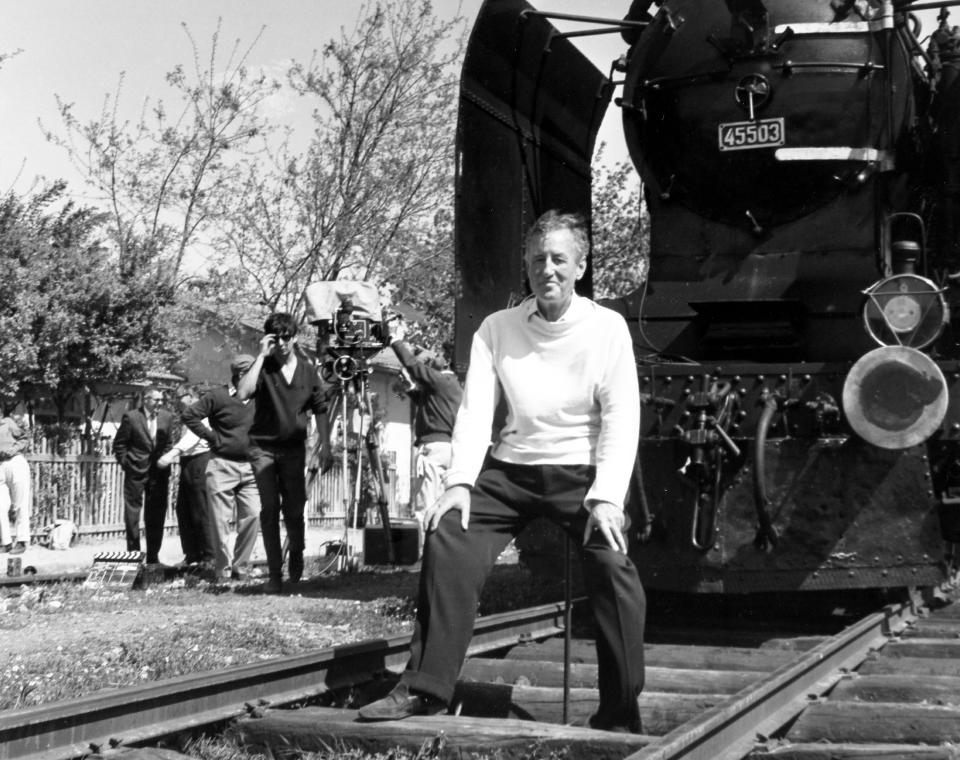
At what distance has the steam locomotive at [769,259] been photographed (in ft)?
19.7

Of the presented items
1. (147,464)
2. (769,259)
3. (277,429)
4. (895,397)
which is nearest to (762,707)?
(895,397)

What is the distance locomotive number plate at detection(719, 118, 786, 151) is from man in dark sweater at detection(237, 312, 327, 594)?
11.6ft

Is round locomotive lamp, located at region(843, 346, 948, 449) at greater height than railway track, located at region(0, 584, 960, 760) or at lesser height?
greater

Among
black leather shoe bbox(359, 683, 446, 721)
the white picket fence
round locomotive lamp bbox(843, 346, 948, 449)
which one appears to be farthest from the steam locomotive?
the white picket fence

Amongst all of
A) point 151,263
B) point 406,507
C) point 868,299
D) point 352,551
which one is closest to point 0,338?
point 151,263

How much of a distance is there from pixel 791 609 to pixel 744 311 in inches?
72.1

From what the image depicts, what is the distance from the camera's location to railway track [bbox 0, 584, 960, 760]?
11.9ft

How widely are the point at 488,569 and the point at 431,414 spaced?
6.60 m

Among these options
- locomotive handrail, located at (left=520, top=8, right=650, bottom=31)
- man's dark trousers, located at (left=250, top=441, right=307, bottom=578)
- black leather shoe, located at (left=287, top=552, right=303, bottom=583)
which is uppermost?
locomotive handrail, located at (left=520, top=8, right=650, bottom=31)

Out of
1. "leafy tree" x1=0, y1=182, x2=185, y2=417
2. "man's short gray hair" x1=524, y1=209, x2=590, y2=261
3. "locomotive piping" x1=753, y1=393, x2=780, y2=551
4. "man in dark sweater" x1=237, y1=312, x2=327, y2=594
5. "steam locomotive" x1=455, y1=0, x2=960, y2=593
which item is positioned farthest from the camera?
"leafy tree" x1=0, y1=182, x2=185, y2=417

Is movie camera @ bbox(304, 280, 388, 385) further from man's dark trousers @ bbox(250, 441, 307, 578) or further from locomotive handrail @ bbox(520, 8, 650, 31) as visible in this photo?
locomotive handrail @ bbox(520, 8, 650, 31)

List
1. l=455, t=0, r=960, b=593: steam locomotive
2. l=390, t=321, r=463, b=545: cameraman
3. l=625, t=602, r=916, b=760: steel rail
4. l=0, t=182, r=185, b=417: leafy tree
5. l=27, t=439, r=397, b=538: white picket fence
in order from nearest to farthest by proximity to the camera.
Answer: l=625, t=602, r=916, b=760: steel rail
l=455, t=0, r=960, b=593: steam locomotive
l=390, t=321, r=463, b=545: cameraman
l=27, t=439, r=397, b=538: white picket fence
l=0, t=182, r=185, b=417: leafy tree

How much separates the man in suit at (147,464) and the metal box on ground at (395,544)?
1.84 meters

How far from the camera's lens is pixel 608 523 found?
151 inches
